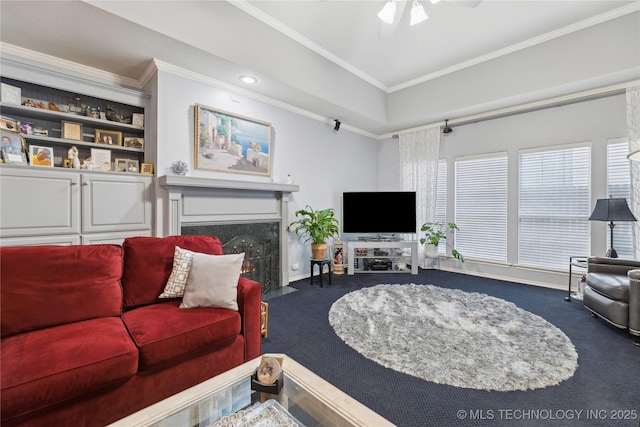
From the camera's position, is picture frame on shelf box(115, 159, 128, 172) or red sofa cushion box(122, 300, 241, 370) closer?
red sofa cushion box(122, 300, 241, 370)

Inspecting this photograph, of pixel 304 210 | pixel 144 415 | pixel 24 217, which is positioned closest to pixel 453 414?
pixel 144 415

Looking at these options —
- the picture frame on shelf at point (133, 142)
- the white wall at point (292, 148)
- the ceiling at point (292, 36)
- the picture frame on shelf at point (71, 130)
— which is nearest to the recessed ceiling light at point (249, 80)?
the ceiling at point (292, 36)

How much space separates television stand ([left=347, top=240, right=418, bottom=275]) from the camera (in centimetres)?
443


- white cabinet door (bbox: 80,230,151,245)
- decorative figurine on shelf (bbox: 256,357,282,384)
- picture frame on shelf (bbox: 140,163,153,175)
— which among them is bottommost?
decorative figurine on shelf (bbox: 256,357,282,384)

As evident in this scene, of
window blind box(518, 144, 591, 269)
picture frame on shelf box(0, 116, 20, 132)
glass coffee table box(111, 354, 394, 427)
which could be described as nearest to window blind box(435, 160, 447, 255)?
window blind box(518, 144, 591, 269)

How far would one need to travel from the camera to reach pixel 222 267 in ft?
6.19

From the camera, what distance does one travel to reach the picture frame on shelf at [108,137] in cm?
279

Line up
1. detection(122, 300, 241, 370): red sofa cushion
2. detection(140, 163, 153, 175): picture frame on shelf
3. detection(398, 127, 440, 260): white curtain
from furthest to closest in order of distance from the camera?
detection(398, 127, 440, 260): white curtain, detection(140, 163, 153, 175): picture frame on shelf, detection(122, 300, 241, 370): red sofa cushion

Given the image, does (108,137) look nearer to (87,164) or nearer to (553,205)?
(87,164)

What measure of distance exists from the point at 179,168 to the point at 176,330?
1.87 m

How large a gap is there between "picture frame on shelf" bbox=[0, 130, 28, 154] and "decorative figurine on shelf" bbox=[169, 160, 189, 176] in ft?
3.77

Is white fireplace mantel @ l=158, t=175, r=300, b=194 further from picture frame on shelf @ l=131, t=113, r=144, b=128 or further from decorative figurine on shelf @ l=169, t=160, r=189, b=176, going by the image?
picture frame on shelf @ l=131, t=113, r=144, b=128

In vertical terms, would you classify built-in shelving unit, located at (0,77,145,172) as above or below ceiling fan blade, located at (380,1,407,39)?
below

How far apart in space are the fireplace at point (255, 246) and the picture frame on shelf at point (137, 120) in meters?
1.31
